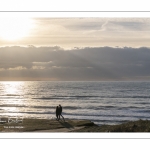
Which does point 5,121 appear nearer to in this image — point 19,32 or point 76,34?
point 19,32

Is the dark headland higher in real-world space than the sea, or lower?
lower

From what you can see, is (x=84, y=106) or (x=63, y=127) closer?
(x=63, y=127)

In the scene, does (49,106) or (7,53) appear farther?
(49,106)

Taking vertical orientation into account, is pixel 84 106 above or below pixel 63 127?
above

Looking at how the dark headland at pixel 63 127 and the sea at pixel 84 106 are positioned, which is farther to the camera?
the sea at pixel 84 106

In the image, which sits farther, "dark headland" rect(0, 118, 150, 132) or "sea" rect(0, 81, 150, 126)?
"sea" rect(0, 81, 150, 126)

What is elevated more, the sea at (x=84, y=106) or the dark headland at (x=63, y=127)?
the sea at (x=84, y=106)

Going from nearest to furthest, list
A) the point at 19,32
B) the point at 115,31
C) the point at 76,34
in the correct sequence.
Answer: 1. the point at 19,32
2. the point at 76,34
3. the point at 115,31
